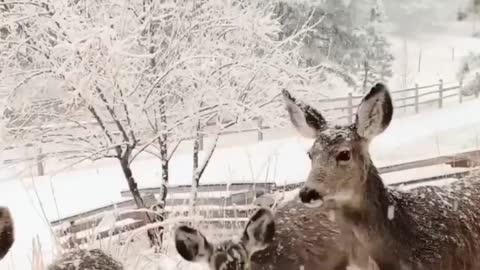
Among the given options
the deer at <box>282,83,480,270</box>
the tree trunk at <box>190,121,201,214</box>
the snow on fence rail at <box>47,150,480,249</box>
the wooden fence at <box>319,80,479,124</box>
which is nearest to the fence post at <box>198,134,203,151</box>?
the tree trunk at <box>190,121,201,214</box>

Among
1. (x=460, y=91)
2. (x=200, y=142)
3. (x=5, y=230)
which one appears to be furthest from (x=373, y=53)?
(x=5, y=230)

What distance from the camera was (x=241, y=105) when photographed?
1894mm

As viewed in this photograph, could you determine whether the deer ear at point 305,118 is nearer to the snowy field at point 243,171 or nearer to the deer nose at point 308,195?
the deer nose at point 308,195

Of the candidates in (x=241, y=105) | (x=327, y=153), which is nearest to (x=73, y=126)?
(x=241, y=105)

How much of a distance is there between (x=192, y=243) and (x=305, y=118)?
263mm

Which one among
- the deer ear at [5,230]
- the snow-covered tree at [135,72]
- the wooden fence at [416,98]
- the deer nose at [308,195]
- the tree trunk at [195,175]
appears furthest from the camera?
the snow-covered tree at [135,72]

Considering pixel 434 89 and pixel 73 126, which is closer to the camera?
pixel 434 89

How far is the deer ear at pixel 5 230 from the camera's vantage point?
1177 mm

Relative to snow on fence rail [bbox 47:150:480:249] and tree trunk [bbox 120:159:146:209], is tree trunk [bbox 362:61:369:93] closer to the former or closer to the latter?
snow on fence rail [bbox 47:150:480:249]

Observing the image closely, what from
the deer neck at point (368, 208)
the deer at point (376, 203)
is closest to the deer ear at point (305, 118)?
the deer at point (376, 203)

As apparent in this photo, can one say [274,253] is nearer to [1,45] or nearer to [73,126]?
[73,126]

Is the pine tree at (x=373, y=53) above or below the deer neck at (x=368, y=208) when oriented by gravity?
above

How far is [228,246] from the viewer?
3.69 ft

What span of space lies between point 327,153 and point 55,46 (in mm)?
1072
